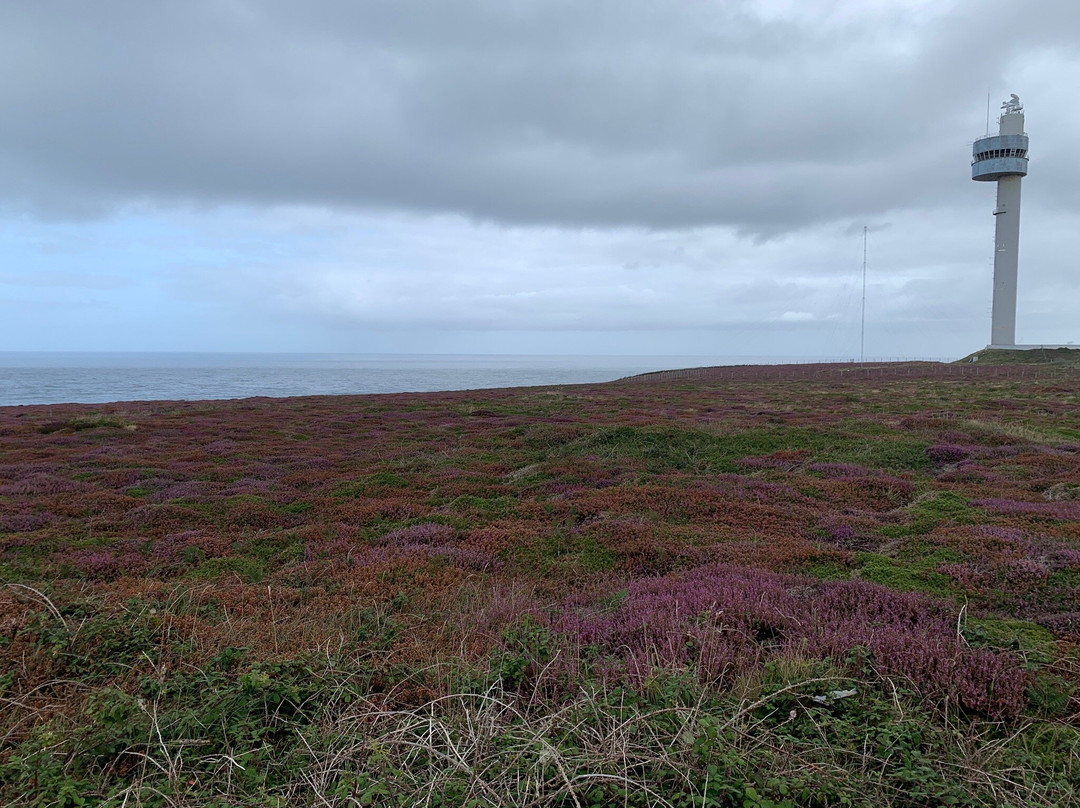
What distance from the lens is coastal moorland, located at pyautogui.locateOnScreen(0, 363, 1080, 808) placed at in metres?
3.69

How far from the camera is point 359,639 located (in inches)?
229

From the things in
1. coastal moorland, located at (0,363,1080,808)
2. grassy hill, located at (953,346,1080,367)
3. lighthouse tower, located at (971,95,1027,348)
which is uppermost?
lighthouse tower, located at (971,95,1027,348)

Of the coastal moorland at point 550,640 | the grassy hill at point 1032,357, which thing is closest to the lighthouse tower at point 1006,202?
the grassy hill at point 1032,357

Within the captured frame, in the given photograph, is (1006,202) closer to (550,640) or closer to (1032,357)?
(1032,357)

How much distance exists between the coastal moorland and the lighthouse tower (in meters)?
84.9

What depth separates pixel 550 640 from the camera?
552cm

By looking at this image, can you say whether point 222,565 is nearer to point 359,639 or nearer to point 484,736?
point 359,639

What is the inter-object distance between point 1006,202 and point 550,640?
102549 mm

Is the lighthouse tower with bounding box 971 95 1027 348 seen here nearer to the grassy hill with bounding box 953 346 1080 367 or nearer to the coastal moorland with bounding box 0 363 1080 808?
the grassy hill with bounding box 953 346 1080 367

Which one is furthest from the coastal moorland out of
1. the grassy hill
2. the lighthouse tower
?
the lighthouse tower

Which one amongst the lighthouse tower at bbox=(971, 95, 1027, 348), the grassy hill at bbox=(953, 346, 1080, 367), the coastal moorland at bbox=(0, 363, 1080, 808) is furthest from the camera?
the lighthouse tower at bbox=(971, 95, 1027, 348)

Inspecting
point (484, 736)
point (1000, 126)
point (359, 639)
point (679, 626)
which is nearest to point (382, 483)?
point (359, 639)

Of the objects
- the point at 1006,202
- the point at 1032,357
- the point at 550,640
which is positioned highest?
the point at 1006,202

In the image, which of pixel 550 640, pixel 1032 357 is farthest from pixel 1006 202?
pixel 550 640
